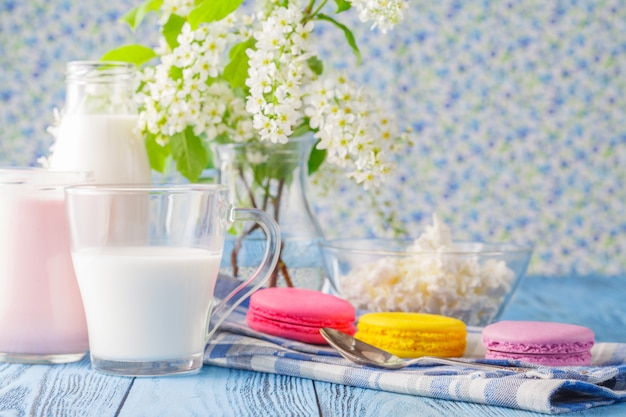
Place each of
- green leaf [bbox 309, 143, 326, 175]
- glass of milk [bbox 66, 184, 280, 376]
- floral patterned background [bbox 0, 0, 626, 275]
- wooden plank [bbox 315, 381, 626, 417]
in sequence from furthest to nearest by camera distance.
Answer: floral patterned background [bbox 0, 0, 626, 275] → green leaf [bbox 309, 143, 326, 175] → glass of milk [bbox 66, 184, 280, 376] → wooden plank [bbox 315, 381, 626, 417]

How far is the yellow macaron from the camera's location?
3.22 feet

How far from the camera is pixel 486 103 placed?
343cm

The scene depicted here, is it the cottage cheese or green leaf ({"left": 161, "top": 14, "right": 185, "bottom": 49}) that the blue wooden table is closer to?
the cottage cheese

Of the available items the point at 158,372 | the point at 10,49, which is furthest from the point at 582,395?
the point at 10,49

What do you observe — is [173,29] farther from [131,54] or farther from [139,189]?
[139,189]

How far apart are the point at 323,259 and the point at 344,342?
34 cm

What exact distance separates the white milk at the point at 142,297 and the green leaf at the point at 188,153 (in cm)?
34

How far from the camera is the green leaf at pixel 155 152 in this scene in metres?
1.24

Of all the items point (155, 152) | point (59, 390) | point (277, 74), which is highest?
point (277, 74)

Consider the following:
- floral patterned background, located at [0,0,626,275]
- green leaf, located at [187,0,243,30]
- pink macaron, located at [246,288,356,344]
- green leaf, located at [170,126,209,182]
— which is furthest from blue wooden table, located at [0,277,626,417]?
floral patterned background, located at [0,0,626,275]

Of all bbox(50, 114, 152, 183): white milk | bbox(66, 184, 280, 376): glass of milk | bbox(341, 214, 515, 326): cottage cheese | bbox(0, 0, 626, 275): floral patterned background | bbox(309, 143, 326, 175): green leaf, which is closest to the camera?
bbox(66, 184, 280, 376): glass of milk

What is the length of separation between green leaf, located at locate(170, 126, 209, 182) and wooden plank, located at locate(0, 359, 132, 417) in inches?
14.2

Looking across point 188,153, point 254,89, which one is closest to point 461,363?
point 254,89

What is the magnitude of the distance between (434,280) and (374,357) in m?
0.28
